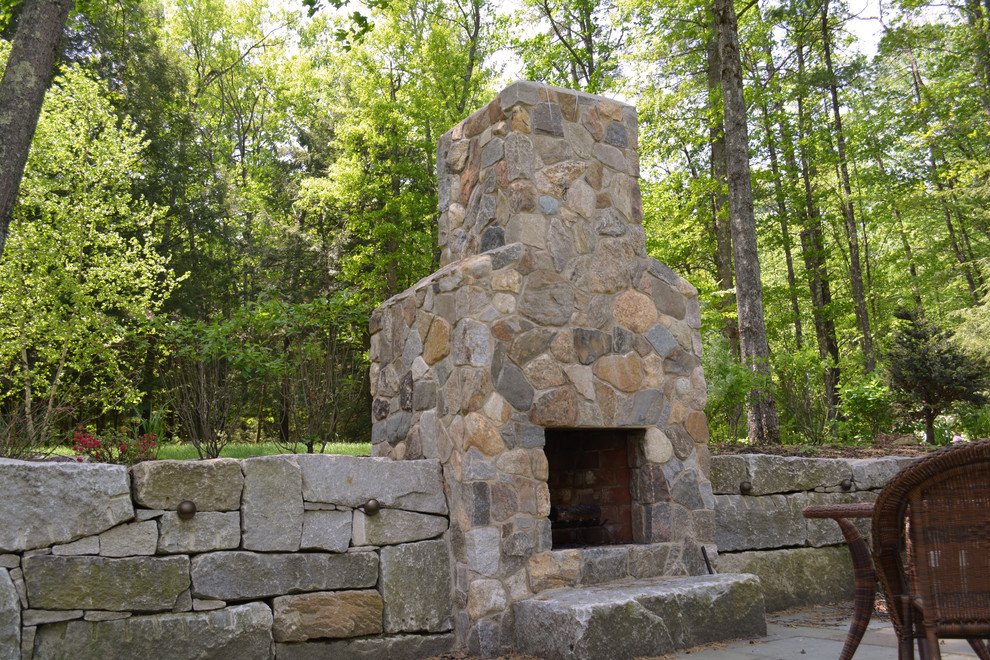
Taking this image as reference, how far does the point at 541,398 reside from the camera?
4.41 m

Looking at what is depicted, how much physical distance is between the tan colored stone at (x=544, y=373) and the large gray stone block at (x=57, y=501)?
224cm

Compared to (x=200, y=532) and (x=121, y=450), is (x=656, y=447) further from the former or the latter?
(x=121, y=450)

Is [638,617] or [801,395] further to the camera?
[801,395]

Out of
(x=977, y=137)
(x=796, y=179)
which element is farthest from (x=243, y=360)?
(x=977, y=137)

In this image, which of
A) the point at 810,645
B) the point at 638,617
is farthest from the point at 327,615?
the point at 810,645

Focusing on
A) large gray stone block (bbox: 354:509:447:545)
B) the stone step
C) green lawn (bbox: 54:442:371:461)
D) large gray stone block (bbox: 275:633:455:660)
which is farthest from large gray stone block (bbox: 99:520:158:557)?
green lawn (bbox: 54:442:371:461)

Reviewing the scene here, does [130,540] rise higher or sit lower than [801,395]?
lower

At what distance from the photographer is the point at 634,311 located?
192 inches

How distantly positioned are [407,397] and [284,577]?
60.5 inches

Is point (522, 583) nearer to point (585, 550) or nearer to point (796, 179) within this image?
point (585, 550)

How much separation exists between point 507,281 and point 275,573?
82.2 inches

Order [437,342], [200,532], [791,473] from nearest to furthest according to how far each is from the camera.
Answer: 1. [200,532]
2. [437,342]
3. [791,473]

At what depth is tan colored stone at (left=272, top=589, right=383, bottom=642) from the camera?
12.4 ft

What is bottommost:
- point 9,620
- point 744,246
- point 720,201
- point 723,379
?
point 9,620
